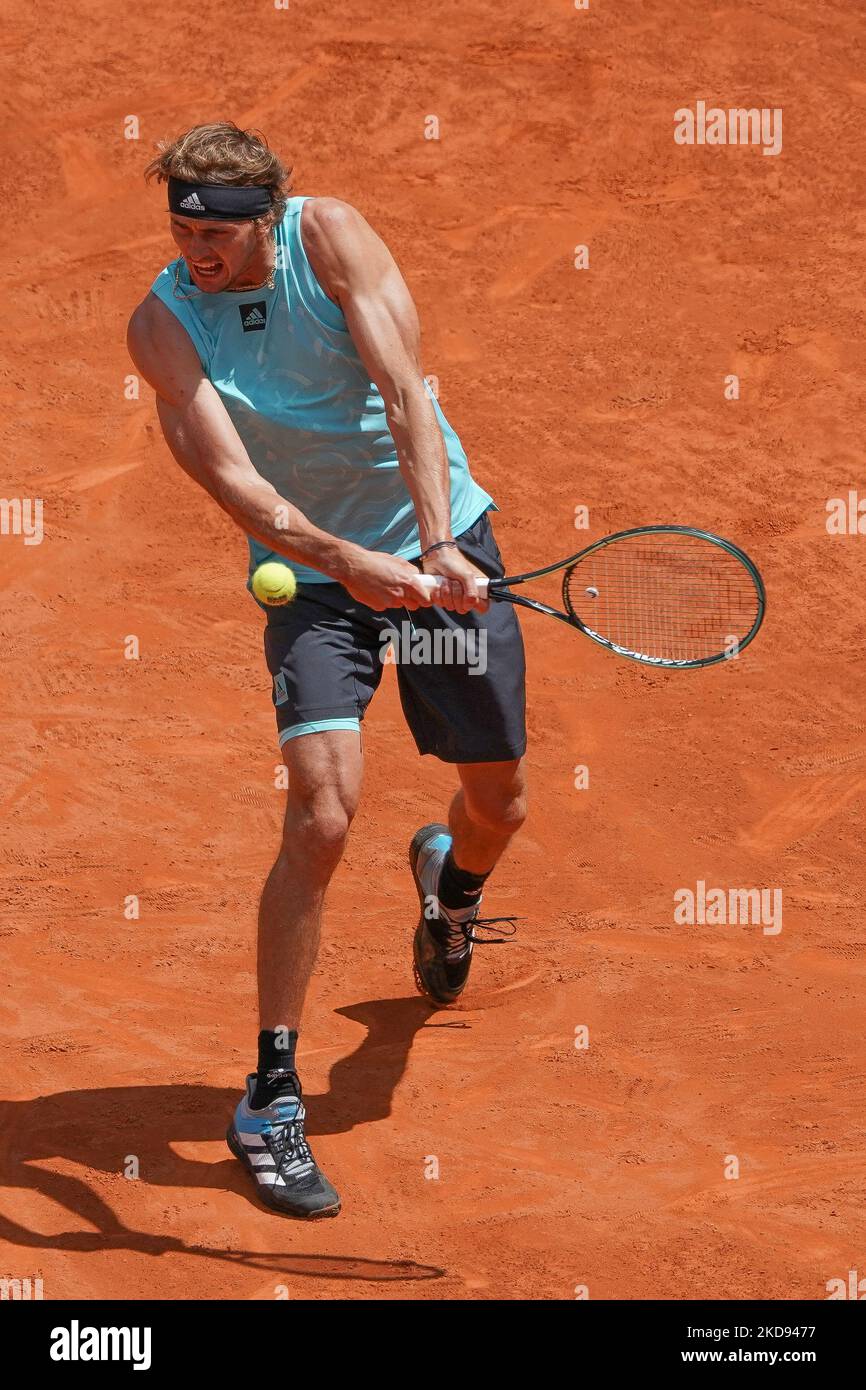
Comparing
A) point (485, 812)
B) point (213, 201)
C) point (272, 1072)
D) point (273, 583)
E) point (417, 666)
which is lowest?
point (272, 1072)

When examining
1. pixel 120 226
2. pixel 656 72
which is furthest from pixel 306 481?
pixel 656 72

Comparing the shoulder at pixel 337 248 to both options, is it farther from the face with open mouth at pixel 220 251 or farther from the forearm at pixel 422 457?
the forearm at pixel 422 457

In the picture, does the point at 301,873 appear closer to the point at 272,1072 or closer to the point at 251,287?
the point at 272,1072

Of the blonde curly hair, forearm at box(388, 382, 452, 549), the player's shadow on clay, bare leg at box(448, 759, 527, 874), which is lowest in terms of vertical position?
the player's shadow on clay

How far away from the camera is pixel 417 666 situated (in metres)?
4.62

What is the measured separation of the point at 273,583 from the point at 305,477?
0.37 m

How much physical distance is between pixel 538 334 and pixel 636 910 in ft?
12.6

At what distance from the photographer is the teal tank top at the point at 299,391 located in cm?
438

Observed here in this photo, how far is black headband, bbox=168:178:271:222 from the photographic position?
13.8 ft

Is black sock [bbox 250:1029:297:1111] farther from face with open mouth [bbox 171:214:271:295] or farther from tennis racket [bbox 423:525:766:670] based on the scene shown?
face with open mouth [bbox 171:214:271:295]

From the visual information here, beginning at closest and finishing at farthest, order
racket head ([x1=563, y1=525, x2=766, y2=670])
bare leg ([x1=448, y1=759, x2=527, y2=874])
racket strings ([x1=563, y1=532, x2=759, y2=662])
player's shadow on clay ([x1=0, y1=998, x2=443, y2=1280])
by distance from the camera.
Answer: player's shadow on clay ([x1=0, y1=998, x2=443, y2=1280])
racket head ([x1=563, y1=525, x2=766, y2=670])
bare leg ([x1=448, y1=759, x2=527, y2=874])
racket strings ([x1=563, y1=532, x2=759, y2=662])

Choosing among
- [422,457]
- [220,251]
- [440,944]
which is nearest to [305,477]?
[422,457]

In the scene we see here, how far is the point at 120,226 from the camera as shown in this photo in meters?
9.12

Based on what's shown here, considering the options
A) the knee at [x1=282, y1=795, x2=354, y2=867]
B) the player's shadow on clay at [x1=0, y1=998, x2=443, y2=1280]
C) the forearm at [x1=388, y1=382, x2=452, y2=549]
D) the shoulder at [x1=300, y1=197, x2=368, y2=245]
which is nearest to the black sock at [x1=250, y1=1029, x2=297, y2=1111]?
the player's shadow on clay at [x1=0, y1=998, x2=443, y2=1280]
